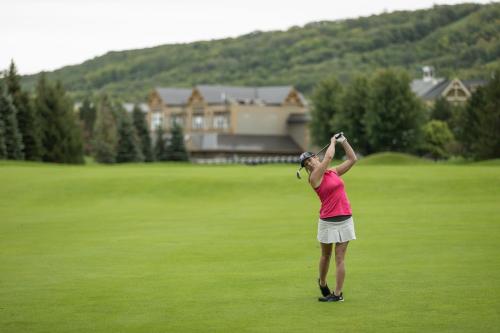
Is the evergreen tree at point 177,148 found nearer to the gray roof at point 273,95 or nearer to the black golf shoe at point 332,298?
the gray roof at point 273,95

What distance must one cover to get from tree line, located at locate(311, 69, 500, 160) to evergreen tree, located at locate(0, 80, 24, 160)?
1852 inches

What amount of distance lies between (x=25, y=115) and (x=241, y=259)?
72.2m

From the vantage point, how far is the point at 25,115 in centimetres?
8975

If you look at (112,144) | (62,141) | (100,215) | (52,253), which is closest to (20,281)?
(52,253)

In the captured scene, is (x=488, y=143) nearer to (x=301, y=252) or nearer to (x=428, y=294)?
(x=301, y=252)

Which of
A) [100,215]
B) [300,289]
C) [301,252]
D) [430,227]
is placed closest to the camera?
[300,289]

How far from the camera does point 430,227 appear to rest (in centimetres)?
2805

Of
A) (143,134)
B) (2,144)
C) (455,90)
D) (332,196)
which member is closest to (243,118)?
(143,134)

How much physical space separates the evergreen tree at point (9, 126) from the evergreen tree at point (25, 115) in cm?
361

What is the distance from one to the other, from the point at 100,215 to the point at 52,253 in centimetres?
1322

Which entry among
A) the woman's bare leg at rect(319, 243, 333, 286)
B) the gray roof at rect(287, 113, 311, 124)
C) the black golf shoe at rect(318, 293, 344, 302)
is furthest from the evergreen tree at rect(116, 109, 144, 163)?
the black golf shoe at rect(318, 293, 344, 302)

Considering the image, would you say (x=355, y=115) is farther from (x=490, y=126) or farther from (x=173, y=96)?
(x=173, y=96)

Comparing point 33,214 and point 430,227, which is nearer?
point 430,227

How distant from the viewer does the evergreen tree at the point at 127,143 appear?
11750 cm
